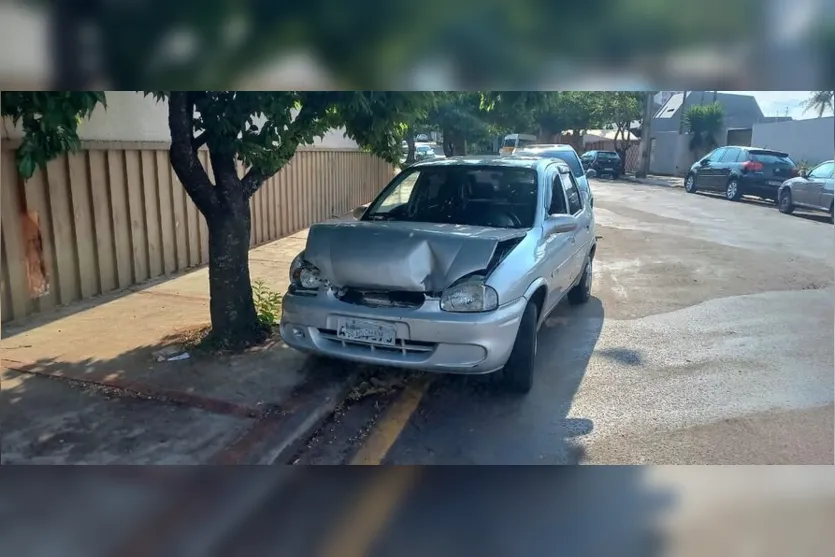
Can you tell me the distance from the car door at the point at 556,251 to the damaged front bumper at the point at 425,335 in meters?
0.75

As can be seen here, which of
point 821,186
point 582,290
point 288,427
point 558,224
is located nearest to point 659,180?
point 821,186

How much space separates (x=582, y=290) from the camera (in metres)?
7.33

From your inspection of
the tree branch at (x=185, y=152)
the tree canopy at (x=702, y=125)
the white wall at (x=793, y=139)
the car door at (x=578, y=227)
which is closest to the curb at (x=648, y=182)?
the tree canopy at (x=702, y=125)

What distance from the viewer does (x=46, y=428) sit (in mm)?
3891

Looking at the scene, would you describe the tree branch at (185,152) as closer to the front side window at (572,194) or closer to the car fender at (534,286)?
the car fender at (534,286)

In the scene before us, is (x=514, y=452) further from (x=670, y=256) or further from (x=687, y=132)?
(x=687, y=132)

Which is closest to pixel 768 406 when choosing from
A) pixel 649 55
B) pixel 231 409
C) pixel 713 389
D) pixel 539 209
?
pixel 713 389

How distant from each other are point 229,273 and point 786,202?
50.9 feet

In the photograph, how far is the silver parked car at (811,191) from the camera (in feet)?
47.0

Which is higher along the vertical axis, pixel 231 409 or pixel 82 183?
pixel 82 183

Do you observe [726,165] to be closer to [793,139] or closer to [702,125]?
[793,139]

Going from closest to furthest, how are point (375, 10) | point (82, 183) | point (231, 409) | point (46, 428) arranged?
point (375, 10)
point (46, 428)
point (231, 409)
point (82, 183)

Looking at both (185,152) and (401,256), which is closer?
(401,256)

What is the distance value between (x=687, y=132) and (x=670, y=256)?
18.7m
